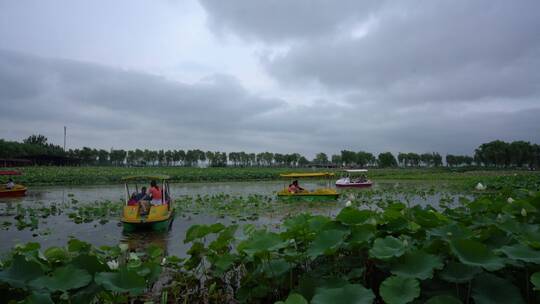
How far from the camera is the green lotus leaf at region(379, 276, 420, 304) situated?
1.77 meters

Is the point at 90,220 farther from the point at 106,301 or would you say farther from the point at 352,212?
the point at 352,212

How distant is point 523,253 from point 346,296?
1.10 m

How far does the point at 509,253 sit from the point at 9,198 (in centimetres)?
2227

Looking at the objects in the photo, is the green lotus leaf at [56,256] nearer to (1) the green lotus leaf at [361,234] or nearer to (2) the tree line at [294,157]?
(1) the green lotus leaf at [361,234]

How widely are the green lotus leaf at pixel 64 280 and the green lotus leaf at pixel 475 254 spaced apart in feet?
7.43

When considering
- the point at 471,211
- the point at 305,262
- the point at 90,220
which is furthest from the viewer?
the point at 90,220

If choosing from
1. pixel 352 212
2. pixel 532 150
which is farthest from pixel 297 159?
pixel 352 212

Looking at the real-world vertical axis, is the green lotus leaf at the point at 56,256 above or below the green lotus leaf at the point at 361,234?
below

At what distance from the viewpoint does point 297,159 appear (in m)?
110

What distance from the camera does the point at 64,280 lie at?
2.07 metres

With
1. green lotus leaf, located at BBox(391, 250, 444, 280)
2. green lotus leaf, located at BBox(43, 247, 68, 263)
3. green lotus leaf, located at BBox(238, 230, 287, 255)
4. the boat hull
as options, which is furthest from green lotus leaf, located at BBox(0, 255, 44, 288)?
the boat hull

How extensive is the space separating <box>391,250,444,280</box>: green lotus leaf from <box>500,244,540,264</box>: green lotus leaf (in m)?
0.39

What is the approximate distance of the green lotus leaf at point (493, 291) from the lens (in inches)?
73.0

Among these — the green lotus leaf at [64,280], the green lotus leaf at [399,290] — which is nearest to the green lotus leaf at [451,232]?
the green lotus leaf at [399,290]
